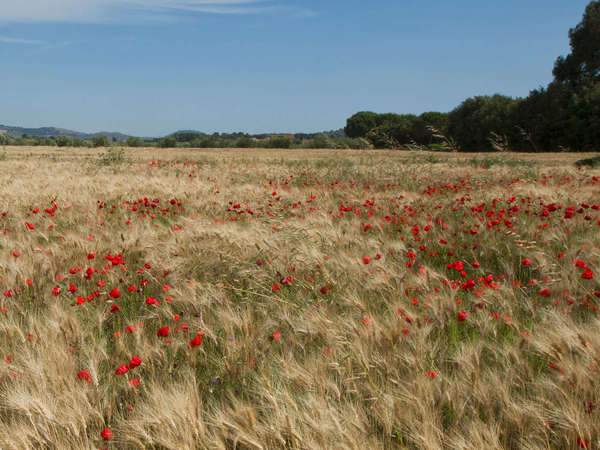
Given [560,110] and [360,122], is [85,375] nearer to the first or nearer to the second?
[560,110]

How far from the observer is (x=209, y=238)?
147 inches

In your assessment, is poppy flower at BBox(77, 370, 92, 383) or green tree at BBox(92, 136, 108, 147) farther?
green tree at BBox(92, 136, 108, 147)

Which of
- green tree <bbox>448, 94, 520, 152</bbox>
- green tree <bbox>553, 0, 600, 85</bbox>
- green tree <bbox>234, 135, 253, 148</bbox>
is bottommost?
green tree <bbox>234, 135, 253, 148</bbox>

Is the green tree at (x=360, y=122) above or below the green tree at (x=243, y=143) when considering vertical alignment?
above

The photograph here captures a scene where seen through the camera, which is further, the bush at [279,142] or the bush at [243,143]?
the bush at [243,143]

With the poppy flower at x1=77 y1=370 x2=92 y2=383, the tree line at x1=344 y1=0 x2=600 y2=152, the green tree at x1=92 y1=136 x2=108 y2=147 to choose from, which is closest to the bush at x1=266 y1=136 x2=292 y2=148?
the tree line at x1=344 y1=0 x2=600 y2=152

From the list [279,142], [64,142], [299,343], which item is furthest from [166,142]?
[299,343]

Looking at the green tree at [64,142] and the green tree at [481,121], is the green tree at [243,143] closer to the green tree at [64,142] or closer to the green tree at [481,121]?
the green tree at [64,142]

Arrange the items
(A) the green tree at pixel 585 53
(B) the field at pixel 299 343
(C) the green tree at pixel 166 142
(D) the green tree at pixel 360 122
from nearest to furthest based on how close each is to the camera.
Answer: (B) the field at pixel 299 343 < (A) the green tree at pixel 585 53 < (C) the green tree at pixel 166 142 < (D) the green tree at pixel 360 122

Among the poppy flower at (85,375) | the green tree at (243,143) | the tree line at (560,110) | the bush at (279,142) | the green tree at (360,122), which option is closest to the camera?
the poppy flower at (85,375)

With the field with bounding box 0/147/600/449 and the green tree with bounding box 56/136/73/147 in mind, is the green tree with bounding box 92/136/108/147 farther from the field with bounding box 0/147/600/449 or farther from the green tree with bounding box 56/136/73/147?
the field with bounding box 0/147/600/449

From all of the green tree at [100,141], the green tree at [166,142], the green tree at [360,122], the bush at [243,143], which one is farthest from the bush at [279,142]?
the green tree at [360,122]

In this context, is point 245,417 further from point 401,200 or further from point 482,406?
point 401,200

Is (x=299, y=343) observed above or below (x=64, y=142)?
below
